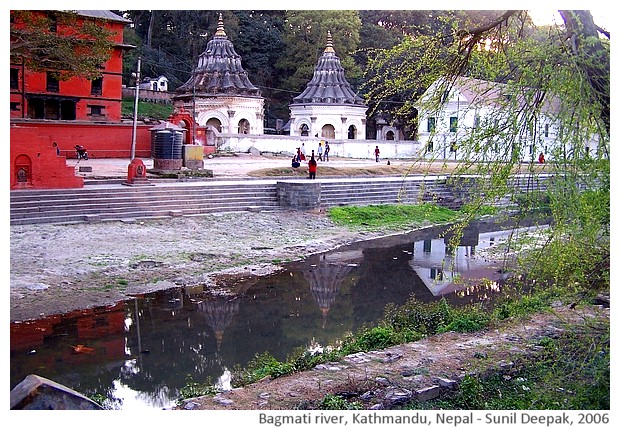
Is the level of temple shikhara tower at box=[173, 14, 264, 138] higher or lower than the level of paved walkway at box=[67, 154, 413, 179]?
higher

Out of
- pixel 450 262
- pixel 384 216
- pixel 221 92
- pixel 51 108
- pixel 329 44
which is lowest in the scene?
pixel 450 262

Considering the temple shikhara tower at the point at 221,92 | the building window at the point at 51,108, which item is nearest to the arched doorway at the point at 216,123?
the temple shikhara tower at the point at 221,92

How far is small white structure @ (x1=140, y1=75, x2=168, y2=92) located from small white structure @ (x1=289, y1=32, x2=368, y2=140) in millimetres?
7481

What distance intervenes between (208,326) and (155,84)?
1265 inches

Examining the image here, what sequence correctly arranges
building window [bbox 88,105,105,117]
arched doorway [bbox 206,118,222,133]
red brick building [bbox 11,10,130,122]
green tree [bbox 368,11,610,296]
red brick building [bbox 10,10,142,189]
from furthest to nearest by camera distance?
arched doorway [bbox 206,118,222,133]
building window [bbox 88,105,105,117]
red brick building [bbox 11,10,130,122]
red brick building [bbox 10,10,142,189]
green tree [bbox 368,11,610,296]

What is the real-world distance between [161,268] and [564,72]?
26.9 feet

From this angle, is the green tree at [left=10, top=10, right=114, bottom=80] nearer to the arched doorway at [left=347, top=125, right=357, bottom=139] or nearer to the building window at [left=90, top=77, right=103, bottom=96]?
the building window at [left=90, top=77, right=103, bottom=96]

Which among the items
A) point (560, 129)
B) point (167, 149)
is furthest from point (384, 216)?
point (560, 129)

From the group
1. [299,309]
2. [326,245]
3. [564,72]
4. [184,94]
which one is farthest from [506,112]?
[184,94]

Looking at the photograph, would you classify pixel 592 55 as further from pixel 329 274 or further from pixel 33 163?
pixel 33 163

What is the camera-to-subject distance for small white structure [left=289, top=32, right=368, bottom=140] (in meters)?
37.3

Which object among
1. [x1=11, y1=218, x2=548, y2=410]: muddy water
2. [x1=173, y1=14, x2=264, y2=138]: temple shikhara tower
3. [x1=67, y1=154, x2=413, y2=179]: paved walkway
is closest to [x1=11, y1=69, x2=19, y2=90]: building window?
[x1=67, y1=154, x2=413, y2=179]: paved walkway

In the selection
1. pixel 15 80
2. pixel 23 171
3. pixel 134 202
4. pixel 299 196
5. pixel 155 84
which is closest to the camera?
pixel 23 171

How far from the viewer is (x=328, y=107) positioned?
3762cm
